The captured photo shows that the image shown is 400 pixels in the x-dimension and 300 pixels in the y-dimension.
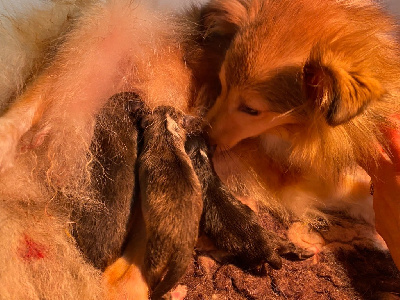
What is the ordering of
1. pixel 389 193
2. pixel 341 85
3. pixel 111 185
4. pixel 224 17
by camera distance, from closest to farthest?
pixel 341 85
pixel 111 185
pixel 389 193
pixel 224 17

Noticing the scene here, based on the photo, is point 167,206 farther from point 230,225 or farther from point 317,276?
point 317,276

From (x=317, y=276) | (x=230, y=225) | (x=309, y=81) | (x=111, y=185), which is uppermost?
(x=309, y=81)

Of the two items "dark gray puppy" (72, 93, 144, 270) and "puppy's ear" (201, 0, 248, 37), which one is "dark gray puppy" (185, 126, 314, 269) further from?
"puppy's ear" (201, 0, 248, 37)

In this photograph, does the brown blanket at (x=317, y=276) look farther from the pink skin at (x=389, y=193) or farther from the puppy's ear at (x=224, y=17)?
the puppy's ear at (x=224, y=17)

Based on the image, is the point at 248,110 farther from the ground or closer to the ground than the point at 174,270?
farther from the ground

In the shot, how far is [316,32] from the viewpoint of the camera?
1211mm

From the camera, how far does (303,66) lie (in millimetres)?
1163

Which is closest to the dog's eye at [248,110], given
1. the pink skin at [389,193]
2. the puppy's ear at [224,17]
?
the puppy's ear at [224,17]

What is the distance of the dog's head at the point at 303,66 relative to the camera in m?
1.07

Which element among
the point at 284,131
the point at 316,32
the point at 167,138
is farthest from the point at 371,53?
the point at 167,138

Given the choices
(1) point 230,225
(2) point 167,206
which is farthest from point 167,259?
(1) point 230,225

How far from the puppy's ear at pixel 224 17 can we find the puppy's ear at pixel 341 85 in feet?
1.26

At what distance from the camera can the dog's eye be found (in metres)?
1.32

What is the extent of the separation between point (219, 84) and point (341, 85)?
0.60 metres
